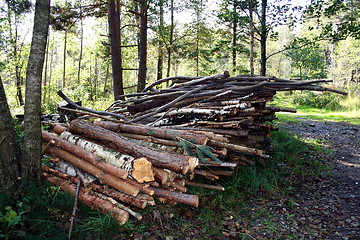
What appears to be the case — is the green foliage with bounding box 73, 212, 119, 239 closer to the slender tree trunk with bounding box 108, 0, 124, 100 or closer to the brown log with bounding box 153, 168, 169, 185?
the brown log with bounding box 153, 168, 169, 185

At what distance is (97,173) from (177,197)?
1199 millimetres

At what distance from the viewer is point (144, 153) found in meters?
3.31

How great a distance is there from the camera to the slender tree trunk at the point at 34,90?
9.63 feet

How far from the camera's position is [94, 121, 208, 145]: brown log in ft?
12.0

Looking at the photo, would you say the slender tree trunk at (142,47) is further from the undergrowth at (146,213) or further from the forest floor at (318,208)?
the forest floor at (318,208)

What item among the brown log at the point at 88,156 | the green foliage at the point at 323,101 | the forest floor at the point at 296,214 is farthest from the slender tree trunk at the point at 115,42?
the green foliage at the point at 323,101

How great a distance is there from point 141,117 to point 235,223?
3188mm

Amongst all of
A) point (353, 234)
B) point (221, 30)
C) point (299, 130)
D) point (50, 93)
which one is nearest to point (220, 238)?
point (353, 234)

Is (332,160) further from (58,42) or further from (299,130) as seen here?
(58,42)

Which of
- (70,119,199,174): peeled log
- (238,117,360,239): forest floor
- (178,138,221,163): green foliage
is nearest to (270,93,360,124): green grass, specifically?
(238,117,360,239): forest floor

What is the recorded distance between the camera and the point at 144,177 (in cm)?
298

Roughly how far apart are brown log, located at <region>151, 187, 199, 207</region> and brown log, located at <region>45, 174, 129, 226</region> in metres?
0.55

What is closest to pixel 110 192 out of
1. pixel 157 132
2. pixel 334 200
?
pixel 157 132

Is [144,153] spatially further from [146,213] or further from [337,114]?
[337,114]
